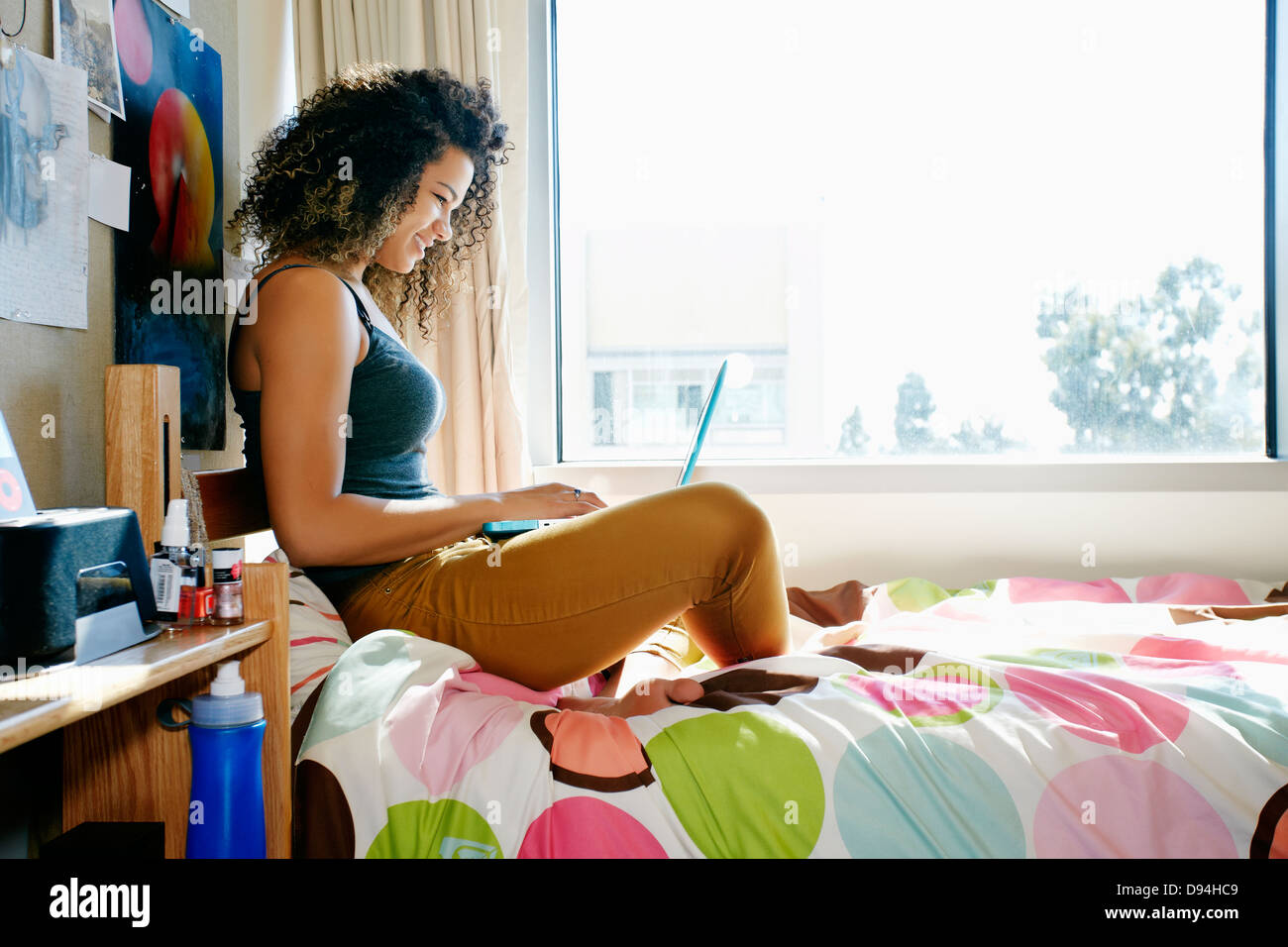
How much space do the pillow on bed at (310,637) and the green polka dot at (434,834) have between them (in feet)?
0.52

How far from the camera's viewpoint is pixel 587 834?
74 centimetres

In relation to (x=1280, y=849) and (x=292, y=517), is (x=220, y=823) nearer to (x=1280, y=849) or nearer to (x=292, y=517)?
(x=292, y=517)

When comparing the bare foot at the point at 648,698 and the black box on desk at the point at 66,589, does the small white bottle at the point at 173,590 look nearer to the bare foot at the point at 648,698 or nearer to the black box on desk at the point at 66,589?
the black box on desk at the point at 66,589

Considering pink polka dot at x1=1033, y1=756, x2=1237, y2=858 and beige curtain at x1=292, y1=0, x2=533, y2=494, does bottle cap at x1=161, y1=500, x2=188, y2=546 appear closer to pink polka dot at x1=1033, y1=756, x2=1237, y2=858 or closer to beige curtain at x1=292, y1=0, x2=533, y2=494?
pink polka dot at x1=1033, y1=756, x2=1237, y2=858

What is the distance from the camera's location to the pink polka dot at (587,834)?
735 mm

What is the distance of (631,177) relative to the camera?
1.99 metres

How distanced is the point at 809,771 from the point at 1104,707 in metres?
0.31

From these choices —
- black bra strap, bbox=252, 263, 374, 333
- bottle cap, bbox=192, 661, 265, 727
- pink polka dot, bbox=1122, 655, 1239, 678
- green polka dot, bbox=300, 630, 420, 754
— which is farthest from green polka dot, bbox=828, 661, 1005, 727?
black bra strap, bbox=252, 263, 374, 333

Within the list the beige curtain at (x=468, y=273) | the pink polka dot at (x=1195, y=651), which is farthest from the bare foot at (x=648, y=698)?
the beige curtain at (x=468, y=273)

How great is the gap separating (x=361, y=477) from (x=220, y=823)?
0.50 m

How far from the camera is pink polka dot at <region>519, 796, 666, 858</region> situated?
735mm

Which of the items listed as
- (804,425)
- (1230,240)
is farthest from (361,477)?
(1230,240)

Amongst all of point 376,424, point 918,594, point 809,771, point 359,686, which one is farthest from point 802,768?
point 918,594

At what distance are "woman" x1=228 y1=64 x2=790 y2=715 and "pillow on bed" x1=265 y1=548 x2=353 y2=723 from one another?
0.13 ft
